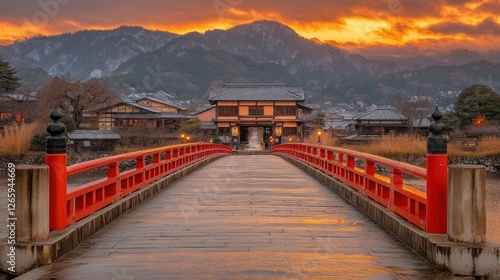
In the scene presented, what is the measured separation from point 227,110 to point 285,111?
730 centimetres

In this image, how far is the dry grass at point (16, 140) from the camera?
39719 mm

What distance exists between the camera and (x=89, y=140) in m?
55.2

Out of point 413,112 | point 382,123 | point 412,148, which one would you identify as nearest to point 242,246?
point 412,148

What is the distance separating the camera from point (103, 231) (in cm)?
732

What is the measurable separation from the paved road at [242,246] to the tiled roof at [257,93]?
59187mm

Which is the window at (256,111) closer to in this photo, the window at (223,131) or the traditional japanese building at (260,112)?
the traditional japanese building at (260,112)

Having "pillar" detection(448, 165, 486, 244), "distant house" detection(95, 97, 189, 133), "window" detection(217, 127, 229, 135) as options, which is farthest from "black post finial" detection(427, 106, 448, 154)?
"window" detection(217, 127, 229, 135)

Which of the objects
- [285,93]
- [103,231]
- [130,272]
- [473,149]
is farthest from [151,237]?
[285,93]

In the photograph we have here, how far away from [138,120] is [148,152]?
179 ft

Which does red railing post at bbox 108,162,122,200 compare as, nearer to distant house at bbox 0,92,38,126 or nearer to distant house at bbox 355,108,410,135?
distant house at bbox 0,92,38,126

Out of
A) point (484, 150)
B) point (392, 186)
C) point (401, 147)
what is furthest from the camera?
point (484, 150)

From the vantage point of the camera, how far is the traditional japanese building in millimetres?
68188

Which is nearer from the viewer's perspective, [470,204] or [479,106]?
[470,204]

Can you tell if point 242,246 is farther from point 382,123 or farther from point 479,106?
point 382,123
